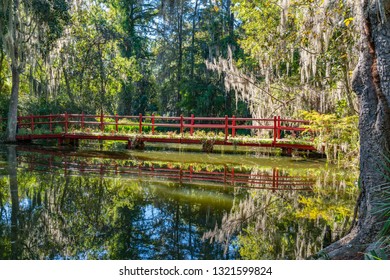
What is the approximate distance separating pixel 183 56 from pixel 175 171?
24014 millimetres

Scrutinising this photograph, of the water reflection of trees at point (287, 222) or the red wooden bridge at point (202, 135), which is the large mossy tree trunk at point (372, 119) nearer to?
the water reflection of trees at point (287, 222)

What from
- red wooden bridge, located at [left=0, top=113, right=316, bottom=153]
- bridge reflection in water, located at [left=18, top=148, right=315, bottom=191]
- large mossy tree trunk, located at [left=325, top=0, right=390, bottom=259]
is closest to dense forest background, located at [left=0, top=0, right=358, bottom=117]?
red wooden bridge, located at [left=0, top=113, right=316, bottom=153]

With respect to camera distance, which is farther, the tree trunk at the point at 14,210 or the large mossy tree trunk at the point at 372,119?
the tree trunk at the point at 14,210

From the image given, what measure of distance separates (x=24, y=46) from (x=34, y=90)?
381 centimetres

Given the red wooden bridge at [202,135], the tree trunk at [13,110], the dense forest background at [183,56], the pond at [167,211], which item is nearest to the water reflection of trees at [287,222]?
the pond at [167,211]

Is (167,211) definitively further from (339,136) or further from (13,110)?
(13,110)

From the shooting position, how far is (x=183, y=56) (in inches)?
1336

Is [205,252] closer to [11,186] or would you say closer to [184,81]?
[11,186]

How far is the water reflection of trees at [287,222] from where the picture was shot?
16.3ft

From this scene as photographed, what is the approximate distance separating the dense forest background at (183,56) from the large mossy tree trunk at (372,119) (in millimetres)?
2589

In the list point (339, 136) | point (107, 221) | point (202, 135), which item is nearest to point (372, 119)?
point (107, 221)

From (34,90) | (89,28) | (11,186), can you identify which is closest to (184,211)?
(11,186)

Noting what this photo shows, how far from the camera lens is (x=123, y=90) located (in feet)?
101

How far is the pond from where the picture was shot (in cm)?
487
